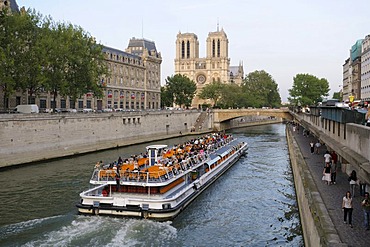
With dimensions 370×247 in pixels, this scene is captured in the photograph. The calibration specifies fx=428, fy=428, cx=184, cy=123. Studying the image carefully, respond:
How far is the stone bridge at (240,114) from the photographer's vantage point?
88.1 meters

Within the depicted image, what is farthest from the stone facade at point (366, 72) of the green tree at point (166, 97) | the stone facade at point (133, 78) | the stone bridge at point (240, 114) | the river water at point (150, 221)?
the green tree at point (166, 97)

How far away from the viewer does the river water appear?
1900 cm

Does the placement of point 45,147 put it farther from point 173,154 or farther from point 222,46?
point 222,46

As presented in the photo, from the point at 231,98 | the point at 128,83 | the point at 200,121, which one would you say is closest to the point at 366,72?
the point at 200,121

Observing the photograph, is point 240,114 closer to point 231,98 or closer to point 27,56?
point 231,98

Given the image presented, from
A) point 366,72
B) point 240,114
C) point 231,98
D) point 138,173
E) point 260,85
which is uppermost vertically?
point 260,85

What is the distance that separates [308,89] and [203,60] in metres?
66.1

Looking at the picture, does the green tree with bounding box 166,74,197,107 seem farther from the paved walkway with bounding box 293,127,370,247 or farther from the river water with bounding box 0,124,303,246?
the paved walkway with bounding box 293,127,370,247

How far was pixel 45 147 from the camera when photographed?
4369cm

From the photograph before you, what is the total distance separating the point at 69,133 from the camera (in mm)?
48250

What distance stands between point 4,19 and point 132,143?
22630 mm

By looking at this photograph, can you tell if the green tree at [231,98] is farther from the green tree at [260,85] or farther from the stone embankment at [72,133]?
the stone embankment at [72,133]

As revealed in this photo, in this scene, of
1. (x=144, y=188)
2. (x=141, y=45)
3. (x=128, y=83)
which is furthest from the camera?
(x=141, y=45)

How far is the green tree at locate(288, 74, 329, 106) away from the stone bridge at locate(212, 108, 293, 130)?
65.2ft
